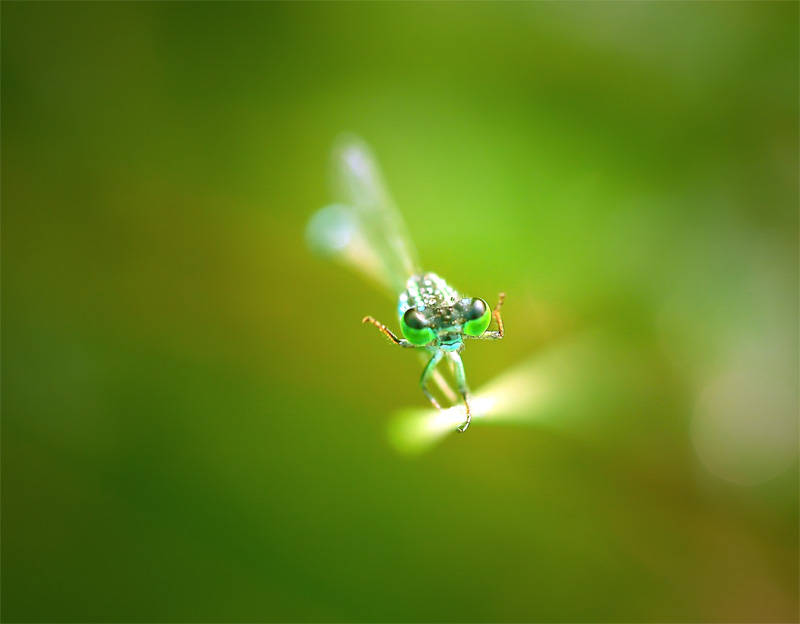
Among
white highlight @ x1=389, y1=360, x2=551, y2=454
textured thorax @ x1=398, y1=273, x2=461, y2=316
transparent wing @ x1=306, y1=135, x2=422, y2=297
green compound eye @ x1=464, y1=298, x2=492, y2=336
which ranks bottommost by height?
white highlight @ x1=389, y1=360, x2=551, y2=454

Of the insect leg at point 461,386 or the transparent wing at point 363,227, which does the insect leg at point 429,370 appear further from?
the transparent wing at point 363,227

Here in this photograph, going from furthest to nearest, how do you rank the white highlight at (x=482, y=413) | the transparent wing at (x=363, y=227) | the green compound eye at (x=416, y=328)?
the transparent wing at (x=363, y=227)
the green compound eye at (x=416, y=328)
the white highlight at (x=482, y=413)

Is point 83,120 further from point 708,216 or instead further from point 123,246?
point 708,216

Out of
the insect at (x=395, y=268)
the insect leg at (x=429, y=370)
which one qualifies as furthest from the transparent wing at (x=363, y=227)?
the insect leg at (x=429, y=370)

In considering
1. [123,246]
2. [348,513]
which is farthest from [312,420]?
[123,246]

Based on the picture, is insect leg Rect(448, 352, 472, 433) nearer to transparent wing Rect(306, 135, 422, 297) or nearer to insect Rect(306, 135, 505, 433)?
insect Rect(306, 135, 505, 433)

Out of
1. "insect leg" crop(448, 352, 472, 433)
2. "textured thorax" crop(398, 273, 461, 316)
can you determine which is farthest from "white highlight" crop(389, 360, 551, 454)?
"textured thorax" crop(398, 273, 461, 316)

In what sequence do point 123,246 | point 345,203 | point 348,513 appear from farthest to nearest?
point 123,246, point 345,203, point 348,513
